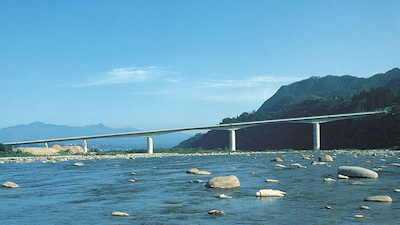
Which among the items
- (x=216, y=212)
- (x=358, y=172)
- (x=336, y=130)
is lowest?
(x=216, y=212)

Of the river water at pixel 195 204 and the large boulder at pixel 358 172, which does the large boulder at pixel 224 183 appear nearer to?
the river water at pixel 195 204

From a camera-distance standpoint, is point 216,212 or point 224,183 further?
point 224,183

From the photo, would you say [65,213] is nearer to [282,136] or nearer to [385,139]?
[385,139]

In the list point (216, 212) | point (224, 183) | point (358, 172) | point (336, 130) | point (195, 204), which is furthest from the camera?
point (336, 130)

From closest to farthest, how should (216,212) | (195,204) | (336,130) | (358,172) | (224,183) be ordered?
(216,212) → (195,204) → (224,183) → (358,172) → (336,130)

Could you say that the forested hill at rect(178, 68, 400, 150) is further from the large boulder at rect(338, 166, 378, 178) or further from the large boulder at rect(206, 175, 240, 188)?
the large boulder at rect(206, 175, 240, 188)

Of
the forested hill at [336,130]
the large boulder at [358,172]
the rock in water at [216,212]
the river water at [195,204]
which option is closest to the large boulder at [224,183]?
the river water at [195,204]

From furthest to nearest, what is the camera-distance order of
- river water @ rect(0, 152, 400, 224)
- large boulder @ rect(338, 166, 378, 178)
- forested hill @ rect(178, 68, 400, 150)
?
1. forested hill @ rect(178, 68, 400, 150)
2. large boulder @ rect(338, 166, 378, 178)
3. river water @ rect(0, 152, 400, 224)

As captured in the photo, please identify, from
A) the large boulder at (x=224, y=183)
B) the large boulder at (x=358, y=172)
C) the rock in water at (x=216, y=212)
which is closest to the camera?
the rock in water at (x=216, y=212)

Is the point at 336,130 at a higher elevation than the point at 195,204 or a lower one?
higher

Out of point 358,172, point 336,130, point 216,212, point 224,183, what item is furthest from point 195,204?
point 336,130

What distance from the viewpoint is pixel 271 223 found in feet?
38.6

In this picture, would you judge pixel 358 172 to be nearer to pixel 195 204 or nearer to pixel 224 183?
pixel 224 183

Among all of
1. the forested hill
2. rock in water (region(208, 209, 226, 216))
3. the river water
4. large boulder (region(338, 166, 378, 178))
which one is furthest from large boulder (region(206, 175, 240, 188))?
the forested hill
